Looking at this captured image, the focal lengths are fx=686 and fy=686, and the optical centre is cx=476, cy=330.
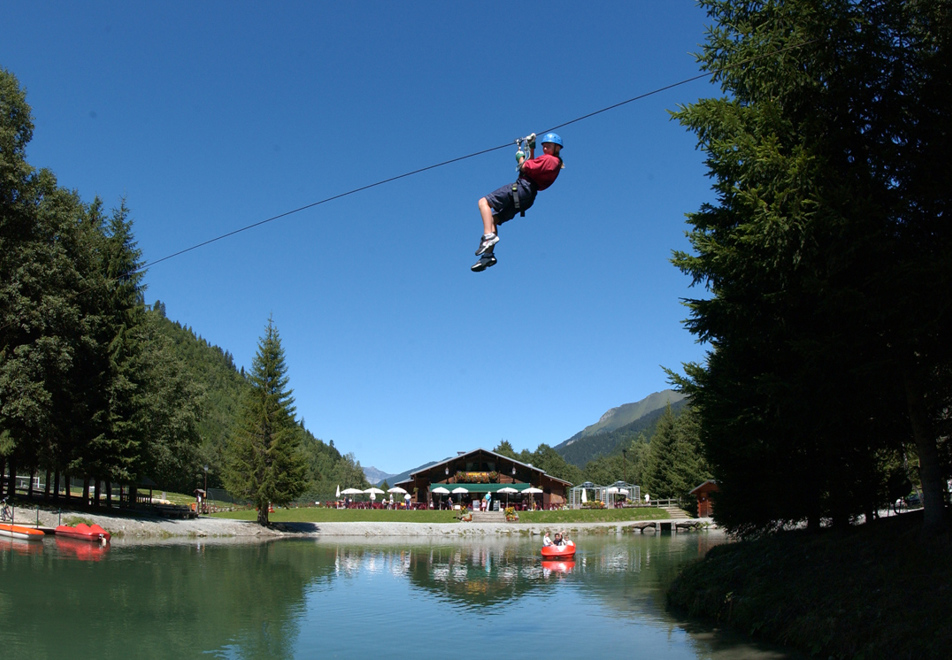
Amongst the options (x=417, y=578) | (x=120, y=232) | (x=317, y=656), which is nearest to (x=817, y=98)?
(x=317, y=656)

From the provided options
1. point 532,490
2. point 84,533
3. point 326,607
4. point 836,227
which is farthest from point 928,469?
point 532,490

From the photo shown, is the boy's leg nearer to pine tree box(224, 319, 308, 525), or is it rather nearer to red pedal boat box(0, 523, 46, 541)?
red pedal boat box(0, 523, 46, 541)

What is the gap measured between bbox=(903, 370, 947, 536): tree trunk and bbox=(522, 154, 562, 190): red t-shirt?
866 centimetres

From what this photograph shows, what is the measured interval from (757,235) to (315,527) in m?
44.5

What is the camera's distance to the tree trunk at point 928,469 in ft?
43.2

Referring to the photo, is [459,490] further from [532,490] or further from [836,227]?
[836,227]

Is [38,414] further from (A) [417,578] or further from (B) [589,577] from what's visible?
(B) [589,577]

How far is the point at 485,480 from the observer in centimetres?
6662

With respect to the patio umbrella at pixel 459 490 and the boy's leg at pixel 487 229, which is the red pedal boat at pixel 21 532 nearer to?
the boy's leg at pixel 487 229

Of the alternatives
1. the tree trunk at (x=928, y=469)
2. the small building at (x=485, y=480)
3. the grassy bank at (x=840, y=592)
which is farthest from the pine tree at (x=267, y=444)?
the tree trunk at (x=928, y=469)

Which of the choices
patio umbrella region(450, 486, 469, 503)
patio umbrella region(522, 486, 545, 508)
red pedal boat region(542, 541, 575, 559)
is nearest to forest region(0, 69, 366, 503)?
patio umbrella region(450, 486, 469, 503)

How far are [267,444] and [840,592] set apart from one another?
4200 cm

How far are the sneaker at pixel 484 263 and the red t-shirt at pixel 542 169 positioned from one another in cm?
116

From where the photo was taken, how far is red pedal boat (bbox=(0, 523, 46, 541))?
99.7 feet
